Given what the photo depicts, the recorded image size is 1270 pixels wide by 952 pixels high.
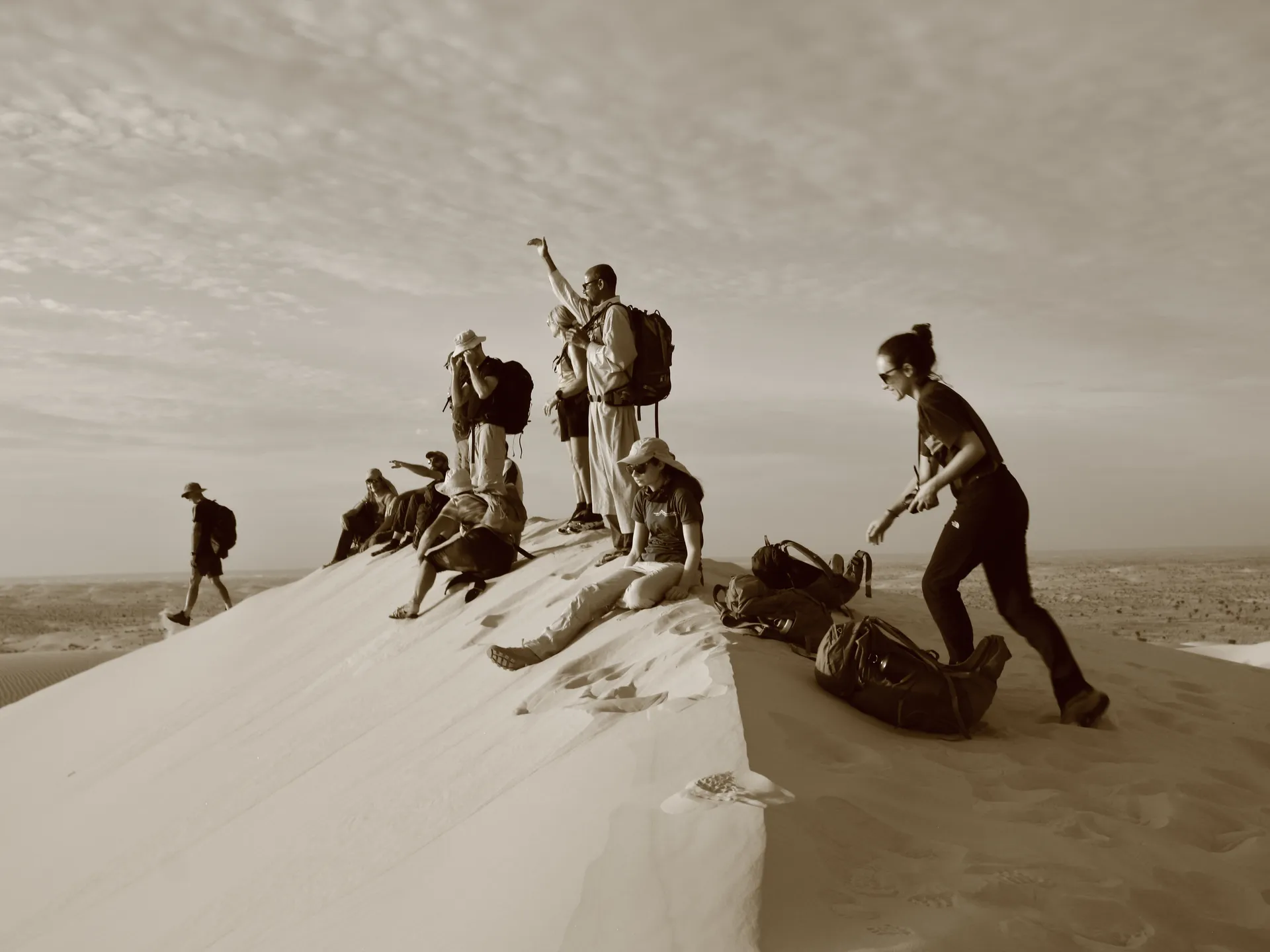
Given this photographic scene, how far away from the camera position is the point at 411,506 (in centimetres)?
1137

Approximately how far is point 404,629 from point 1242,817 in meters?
5.70

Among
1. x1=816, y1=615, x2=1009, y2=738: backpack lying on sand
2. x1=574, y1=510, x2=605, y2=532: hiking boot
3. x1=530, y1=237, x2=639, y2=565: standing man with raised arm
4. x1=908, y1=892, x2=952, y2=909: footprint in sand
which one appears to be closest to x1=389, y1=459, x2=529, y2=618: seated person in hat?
x1=574, y1=510, x2=605, y2=532: hiking boot

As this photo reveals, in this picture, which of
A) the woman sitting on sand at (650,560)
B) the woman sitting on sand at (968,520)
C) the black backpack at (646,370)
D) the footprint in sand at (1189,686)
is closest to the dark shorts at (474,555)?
the black backpack at (646,370)

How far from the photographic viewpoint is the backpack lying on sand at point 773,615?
525cm

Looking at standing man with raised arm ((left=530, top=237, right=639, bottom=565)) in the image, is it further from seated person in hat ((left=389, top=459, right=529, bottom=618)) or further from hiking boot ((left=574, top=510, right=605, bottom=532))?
hiking boot ((left=574, top=510, right=605, bottom=532))

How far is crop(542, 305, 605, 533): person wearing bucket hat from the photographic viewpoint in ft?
27.1

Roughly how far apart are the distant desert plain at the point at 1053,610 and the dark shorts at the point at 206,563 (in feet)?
10.2

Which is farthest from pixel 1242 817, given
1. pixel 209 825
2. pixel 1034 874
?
pixel 209 825

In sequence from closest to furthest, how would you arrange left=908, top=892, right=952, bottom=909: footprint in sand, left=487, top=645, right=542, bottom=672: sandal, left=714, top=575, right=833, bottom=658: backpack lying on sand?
left=908, top=892, right=952, bottom=909: footprint in sand, left=714, top=575, right=833, bottom=658: backpack lying on sand, left=487, top=645, right=542, bottom=672: sandal

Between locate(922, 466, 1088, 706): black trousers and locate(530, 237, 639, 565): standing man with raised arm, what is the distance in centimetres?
264

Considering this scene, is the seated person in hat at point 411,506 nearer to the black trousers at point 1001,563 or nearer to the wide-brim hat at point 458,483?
the wide-brim hat at point 458,483

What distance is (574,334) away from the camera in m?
7.96

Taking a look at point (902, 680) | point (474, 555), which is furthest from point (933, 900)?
point (474, 555)

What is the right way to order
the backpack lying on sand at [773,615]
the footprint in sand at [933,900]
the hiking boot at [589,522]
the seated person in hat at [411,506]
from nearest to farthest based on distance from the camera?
the footprint in sand at [933,900] → the backpack lying on sand at [773,615] → the hiking boot at [589,522] → the seated person in hat at [411,506]
